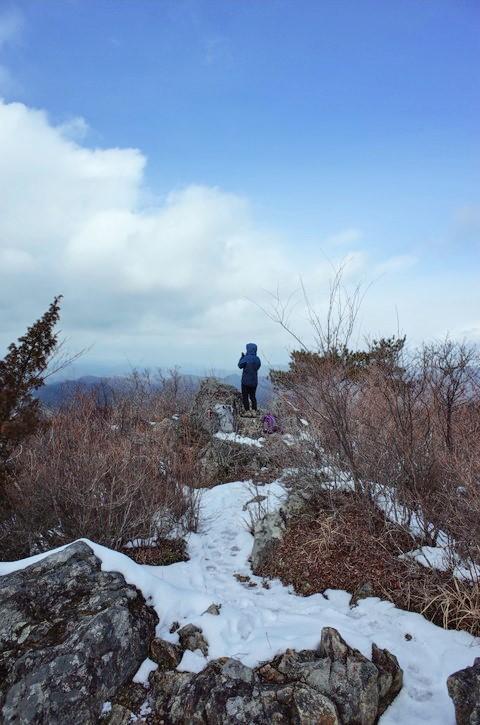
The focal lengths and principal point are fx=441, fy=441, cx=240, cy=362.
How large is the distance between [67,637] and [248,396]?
9.64 m

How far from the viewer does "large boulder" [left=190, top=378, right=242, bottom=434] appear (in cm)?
1080

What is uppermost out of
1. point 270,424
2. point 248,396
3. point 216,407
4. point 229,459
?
point 248,396

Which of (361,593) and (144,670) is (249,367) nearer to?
(361,593)

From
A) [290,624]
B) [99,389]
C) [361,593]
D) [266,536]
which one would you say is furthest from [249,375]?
[290,624]

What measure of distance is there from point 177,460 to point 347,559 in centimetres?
302

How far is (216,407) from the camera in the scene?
11.5 metres

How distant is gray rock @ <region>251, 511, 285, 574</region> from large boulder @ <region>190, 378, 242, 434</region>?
205 inches

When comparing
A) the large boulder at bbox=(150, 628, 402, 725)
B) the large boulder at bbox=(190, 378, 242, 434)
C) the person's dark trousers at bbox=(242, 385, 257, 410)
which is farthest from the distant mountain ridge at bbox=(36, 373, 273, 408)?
the large boulder at bbox=(150, 628, 402, 725)

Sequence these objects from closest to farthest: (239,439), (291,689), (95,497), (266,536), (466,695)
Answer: (466,695) → (291,689) → (95,497) → (266,536) → (239,439)

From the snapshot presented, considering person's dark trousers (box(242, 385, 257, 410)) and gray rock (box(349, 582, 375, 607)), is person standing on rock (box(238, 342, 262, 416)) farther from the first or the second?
gray rock (box(349, 582, 375, 607))

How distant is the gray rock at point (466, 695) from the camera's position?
2414 mm

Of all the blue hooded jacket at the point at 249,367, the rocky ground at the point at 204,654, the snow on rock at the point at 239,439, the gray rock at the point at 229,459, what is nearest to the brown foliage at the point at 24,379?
the rocky ground at the point at 204,654

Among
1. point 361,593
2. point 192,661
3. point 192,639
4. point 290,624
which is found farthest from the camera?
point 361,593

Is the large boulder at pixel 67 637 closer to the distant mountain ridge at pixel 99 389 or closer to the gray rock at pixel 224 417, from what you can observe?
the gray rock at pixel 224 417
